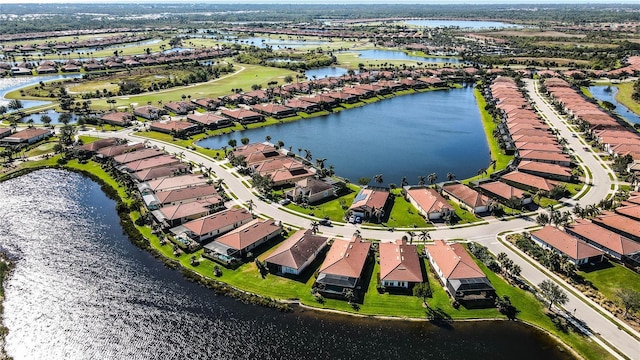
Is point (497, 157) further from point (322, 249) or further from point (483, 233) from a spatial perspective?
point (322, 249)

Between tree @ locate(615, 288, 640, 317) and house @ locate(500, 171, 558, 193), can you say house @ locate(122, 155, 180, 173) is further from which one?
tree @ locate(615, 288, 640, 317)

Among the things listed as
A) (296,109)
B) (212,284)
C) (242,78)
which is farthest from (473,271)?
(242,78)

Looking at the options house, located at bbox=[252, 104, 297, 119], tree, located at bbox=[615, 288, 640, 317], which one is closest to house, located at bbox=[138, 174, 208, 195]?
house, located at bbox=[252, 104, 297, 119]

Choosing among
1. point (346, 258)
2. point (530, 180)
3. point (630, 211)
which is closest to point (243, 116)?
point (530, 180)

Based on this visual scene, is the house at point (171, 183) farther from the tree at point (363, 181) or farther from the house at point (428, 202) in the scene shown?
the house at point (428, 202)

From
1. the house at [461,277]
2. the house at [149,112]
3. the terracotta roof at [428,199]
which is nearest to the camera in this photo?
the house at [461,277]

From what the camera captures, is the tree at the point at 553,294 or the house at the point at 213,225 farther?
the house at the point at 213,225

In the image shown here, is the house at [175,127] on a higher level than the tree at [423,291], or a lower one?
lower

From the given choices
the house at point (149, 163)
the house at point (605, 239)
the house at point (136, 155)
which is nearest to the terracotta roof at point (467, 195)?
the house at point (605, 239)
